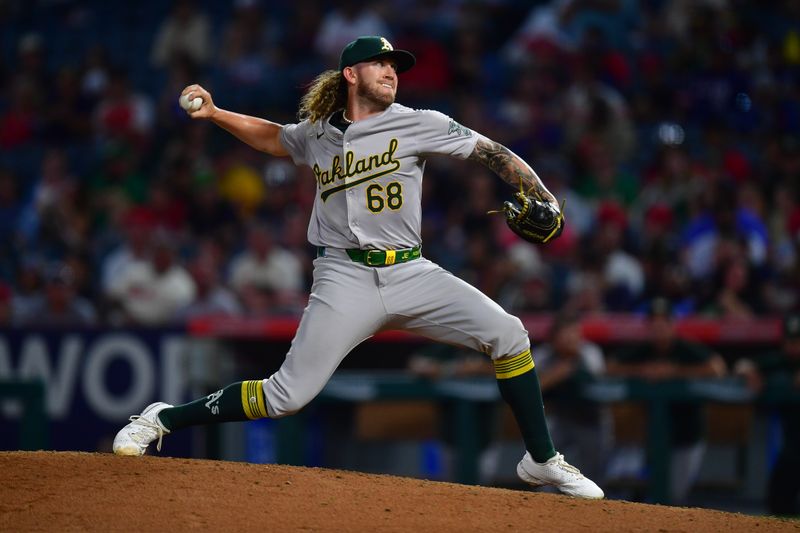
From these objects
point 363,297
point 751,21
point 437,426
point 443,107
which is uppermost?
point 751,21

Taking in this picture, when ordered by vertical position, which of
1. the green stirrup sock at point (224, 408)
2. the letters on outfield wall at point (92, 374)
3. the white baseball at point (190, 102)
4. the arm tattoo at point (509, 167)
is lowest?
the letters on outfield wall at point (92, 374)

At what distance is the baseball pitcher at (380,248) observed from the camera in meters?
5.22

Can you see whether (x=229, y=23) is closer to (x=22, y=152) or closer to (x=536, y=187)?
(x=22, y=152)

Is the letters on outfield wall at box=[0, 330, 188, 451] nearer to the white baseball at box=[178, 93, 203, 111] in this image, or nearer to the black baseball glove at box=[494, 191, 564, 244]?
the white baseball at box=[178, 93, 203, 111]

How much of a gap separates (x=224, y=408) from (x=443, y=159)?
6.24 metres

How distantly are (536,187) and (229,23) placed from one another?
989 centimetres

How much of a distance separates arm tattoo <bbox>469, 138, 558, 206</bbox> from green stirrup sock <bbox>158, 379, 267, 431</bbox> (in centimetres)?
131

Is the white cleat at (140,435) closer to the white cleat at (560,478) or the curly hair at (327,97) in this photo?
the curly hair at (327,97)

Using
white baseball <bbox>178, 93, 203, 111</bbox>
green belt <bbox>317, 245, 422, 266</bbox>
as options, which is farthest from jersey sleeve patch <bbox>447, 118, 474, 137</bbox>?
white baseball <bbox>178, 93, 203, 111</bbox>

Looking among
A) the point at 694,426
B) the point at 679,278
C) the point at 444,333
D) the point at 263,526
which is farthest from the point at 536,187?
the point at 679,278

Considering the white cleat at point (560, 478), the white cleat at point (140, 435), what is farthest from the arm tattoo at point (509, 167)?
the white cleat at point (140, 435)

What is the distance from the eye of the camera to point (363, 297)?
523 centimetres

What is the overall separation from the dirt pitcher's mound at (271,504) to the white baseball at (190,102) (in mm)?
1497

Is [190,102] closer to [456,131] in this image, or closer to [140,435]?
[456,131]
